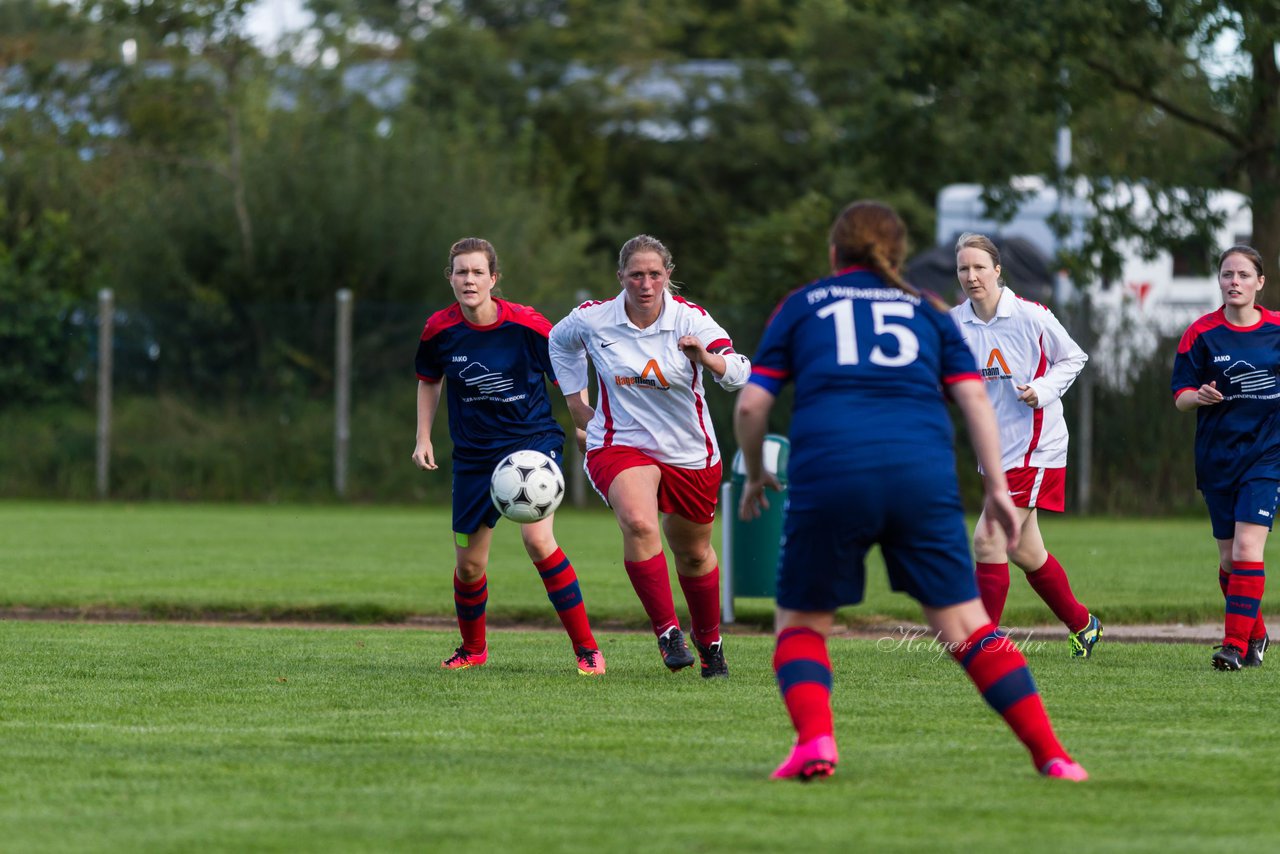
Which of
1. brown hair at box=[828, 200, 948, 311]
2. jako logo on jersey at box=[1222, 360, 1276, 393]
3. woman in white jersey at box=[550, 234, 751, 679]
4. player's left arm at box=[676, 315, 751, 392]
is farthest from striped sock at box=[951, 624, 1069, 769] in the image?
jako logo on jersey at box=[1222, 360, 1276, 393]

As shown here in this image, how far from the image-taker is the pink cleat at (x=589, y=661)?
839cm

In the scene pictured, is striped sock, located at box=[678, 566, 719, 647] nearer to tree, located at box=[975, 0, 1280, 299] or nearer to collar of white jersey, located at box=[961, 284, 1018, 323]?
collar of white jersey, located at box=[961, 284, 1018, 323]

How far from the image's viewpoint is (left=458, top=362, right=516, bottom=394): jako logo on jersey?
851 centimetres

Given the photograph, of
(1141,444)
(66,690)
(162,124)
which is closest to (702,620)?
(66,690)

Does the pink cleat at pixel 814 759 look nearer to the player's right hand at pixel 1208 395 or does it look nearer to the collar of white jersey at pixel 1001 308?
the collar of white jersey at pixel 1001 308

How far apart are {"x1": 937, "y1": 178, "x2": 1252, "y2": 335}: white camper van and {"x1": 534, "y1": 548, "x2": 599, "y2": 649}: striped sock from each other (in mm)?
15061

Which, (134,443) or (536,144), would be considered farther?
(536,144)

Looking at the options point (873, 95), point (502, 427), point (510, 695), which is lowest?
point (510, 695)

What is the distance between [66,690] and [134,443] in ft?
54.1

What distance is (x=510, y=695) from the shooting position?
7.58 meters

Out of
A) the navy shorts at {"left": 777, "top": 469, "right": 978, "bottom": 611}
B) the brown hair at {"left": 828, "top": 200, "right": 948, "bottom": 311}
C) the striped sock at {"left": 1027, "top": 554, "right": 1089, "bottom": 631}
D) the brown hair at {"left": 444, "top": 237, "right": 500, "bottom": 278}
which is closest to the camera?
the navy shorts at {"left": 777, "top": 469, "right": 978, "bottom": 611}

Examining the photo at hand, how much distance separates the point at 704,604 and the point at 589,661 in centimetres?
59

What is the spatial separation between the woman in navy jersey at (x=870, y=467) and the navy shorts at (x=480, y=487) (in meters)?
3.02

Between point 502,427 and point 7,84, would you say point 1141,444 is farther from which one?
point 7,84
